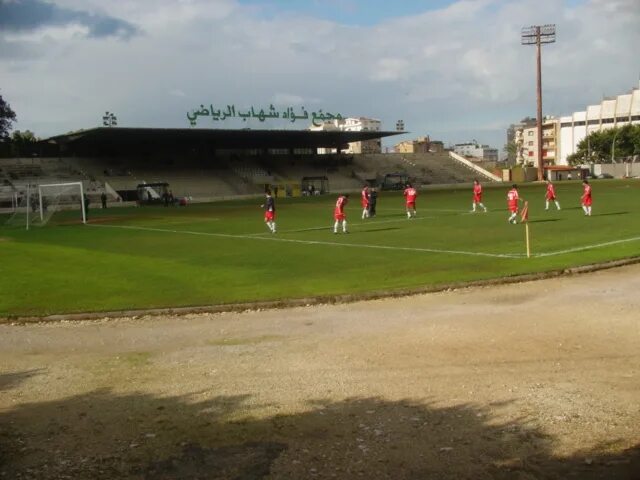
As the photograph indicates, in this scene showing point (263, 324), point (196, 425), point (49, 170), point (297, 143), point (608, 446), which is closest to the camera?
point (608, 446)

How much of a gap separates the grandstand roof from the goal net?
13.2 metres

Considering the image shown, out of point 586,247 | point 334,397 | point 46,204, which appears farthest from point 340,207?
point 46,204

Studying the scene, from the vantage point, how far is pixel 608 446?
19.3 feet

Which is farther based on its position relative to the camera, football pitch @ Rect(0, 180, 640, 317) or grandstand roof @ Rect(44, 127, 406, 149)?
grandstand roof @ Rect(44, 127, 406, 149)

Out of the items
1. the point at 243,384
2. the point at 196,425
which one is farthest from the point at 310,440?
the point at 243,384

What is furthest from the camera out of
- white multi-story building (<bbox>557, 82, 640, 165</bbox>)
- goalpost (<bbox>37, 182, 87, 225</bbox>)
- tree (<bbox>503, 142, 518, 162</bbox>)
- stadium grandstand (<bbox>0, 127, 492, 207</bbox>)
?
tree (<bbox>503, 142, 518, 162</bbox>)

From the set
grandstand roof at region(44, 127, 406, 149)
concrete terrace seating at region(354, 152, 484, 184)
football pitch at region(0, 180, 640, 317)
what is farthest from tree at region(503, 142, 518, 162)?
football pitch at region(0, 180, 640, 317)

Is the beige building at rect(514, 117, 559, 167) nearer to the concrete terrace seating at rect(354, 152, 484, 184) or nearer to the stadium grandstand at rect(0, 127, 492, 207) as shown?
the concrete terrace seating at rect(354, 152, 484, 184)

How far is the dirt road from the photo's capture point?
19.0 ft

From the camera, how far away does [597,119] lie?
160000 millimetres

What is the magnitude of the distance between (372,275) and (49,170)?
228ft

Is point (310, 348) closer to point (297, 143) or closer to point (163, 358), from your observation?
point (163, 358)

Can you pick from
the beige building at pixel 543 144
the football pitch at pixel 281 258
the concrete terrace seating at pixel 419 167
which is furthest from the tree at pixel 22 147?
the beige building at pixel 543 144

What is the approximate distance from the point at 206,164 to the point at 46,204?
134ft
